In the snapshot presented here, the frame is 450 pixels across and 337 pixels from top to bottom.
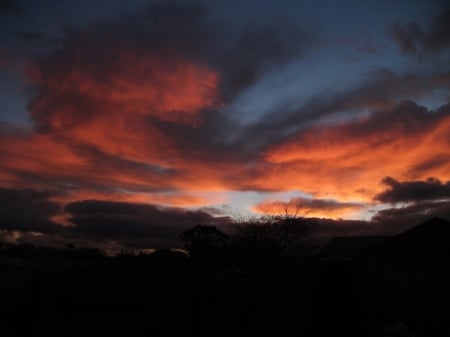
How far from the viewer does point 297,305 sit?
952 centimetres

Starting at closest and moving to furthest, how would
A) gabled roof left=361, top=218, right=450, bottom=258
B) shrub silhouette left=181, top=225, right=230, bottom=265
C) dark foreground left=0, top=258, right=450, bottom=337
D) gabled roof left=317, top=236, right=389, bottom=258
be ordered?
1. dark foreground left=0, top=258, right=450, bottom=337
2. gabled roof left=361, top=218, right=450, bottom=258
3. gabled roof left=317, top=236, right=389, bottom=258
4. shrub silhouette left=181, top=225, right=230, bottom=265

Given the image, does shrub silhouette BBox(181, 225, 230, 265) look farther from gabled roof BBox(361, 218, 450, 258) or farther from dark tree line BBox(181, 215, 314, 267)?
gabled roof BBox(361, 218, 450, 258)

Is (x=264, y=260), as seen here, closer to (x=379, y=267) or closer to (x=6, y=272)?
(x=6, y=272)

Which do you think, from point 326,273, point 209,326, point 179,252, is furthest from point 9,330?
point 179,252

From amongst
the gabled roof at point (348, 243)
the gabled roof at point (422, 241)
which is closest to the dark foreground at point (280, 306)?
the gabled roof at point (422, 241)

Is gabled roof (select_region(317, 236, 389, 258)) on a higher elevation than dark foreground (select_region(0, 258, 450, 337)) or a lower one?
higher

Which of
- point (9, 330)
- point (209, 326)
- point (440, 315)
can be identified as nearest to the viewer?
point (209, 326)

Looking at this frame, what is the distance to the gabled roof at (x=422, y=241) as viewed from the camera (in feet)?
79.1

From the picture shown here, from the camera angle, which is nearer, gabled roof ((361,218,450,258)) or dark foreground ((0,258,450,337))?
dark foreground ((0,258,450,337))

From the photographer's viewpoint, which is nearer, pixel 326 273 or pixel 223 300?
pixel 223 300

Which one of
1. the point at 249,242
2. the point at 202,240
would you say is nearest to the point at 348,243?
the point at 249,242

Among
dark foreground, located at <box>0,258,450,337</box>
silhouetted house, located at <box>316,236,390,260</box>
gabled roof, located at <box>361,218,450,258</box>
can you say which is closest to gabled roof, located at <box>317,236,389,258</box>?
silhouetted house, located at <box>316,236,390,260</box>

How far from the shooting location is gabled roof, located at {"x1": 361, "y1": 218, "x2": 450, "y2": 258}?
2411 cm

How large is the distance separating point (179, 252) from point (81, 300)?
50.2 meters
